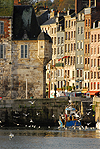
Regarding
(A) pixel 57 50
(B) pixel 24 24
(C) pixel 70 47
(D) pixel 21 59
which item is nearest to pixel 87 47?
(C) pixel 70 47

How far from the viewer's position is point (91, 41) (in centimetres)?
14625

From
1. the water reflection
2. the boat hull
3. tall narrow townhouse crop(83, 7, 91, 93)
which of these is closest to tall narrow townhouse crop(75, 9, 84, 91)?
tall narrow townhouse crop(83, 7, 91, 93)

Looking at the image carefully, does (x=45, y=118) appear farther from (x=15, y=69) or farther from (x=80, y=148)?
(x=80, y=148)

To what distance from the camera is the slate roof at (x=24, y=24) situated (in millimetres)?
101000

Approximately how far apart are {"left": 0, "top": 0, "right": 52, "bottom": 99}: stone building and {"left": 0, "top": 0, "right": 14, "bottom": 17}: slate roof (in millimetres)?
351

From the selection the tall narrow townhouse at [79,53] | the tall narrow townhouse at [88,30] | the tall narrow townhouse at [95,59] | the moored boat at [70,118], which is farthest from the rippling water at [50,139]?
the tall narrow townhouse at [79,53]

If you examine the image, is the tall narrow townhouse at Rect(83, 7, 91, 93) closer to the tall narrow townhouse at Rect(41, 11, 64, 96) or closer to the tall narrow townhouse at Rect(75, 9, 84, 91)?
the tall narrow townhouse at Rect(75, 9, 84, 91)

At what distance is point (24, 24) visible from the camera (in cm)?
10175

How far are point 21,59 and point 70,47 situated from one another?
177 feet

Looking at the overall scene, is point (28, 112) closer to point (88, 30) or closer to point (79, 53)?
point (88, 30)

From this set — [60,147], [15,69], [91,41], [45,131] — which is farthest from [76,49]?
[60,147]

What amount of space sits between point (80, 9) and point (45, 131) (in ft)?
216

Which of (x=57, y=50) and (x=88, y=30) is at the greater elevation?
(x=88, y=30)

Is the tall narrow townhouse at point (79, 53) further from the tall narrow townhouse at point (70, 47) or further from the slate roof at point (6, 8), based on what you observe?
the slate roof at point (6, 8)
